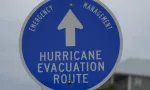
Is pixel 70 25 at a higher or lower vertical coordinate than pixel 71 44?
higher

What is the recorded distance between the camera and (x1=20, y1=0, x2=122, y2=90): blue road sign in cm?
373

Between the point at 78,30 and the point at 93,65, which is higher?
the point at 78,30

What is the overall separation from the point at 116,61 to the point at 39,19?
0.62 m

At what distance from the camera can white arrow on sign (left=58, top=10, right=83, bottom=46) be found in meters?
3.75

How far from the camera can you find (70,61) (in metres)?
3.72

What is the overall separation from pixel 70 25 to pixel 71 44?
0.43 feet

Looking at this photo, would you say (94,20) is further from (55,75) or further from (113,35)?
(55,75)

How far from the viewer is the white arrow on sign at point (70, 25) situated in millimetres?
3752

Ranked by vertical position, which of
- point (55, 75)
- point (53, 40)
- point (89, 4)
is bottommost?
point (55, 75)

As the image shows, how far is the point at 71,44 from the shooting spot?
3.75 metres

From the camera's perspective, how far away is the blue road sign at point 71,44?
12.2 feet

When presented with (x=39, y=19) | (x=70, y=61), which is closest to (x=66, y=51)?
(x=70, y=61)

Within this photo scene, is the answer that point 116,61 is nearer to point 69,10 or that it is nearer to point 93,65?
point 93,65

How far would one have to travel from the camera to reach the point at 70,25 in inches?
148
